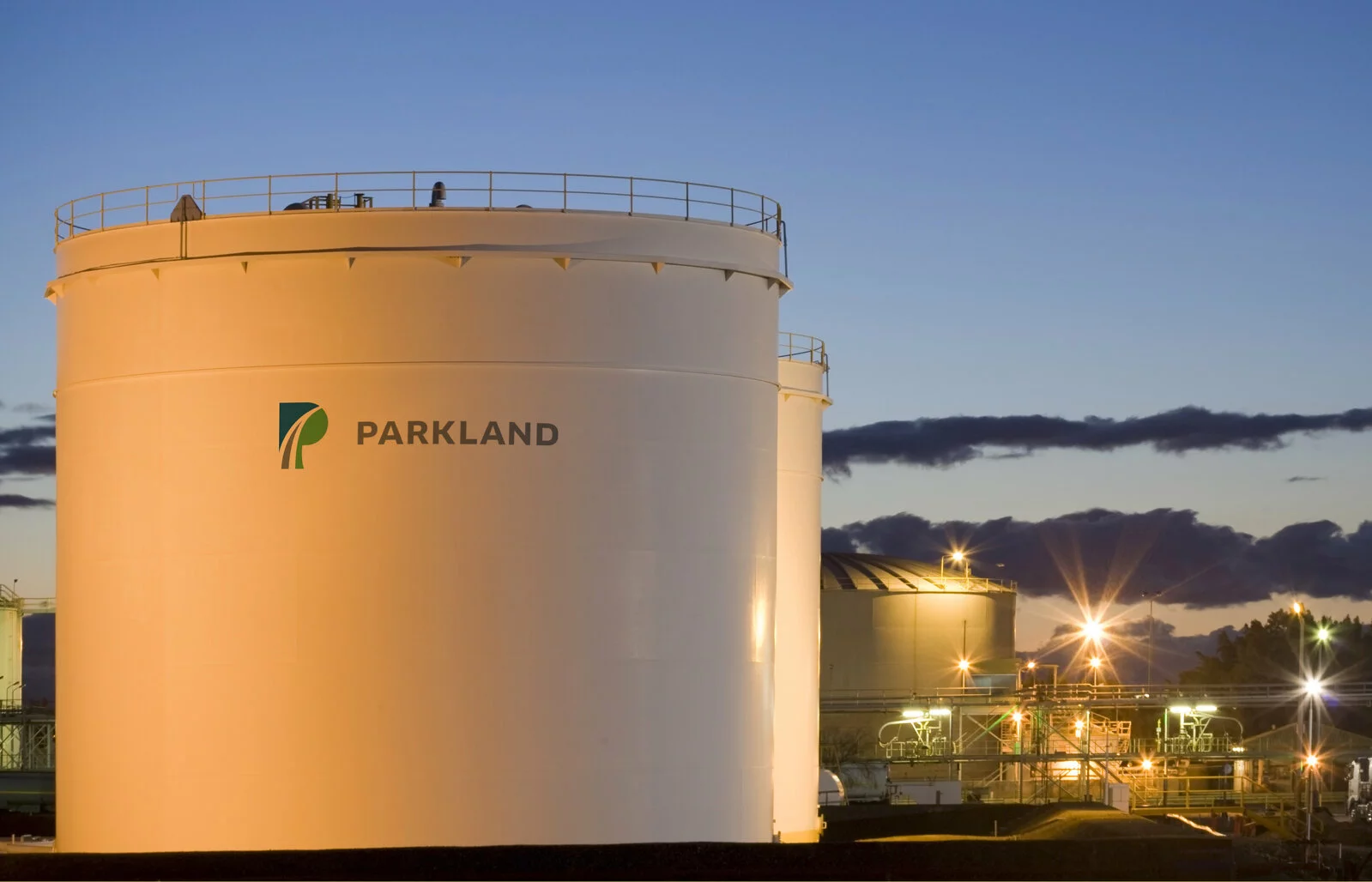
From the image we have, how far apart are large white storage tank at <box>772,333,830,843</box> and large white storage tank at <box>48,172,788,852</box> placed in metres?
9.73

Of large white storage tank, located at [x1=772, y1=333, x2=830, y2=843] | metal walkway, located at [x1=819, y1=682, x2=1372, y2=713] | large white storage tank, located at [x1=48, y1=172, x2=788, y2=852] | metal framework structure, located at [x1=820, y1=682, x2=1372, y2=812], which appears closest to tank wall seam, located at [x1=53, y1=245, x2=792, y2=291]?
large white storage tank, located at [x1=48, y1=172, x2=788, y2=852]

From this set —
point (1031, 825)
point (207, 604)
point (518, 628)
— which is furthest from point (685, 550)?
point (1031, 825)

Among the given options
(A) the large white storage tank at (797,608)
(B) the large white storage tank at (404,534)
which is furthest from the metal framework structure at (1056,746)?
(B) the large white storage tank at (404,534)

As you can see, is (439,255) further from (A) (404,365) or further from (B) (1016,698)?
(B) (1016,698)

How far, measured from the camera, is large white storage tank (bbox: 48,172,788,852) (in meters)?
24.6

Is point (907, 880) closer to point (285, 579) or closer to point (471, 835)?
point (471, 835)

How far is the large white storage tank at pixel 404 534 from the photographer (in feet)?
80.6

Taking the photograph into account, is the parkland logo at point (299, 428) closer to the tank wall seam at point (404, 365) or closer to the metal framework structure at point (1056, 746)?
the tank wall seam at point (404, 365)

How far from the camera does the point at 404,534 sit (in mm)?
24594

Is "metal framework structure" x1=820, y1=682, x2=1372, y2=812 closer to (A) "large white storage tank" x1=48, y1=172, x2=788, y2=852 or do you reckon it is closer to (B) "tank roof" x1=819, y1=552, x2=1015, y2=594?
(B) "tank roof" x1=819, y1=552, x2=1015, y2=594

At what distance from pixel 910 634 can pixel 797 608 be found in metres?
31.2

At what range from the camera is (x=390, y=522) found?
24594 mm

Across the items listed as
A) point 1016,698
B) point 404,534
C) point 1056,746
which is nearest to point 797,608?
point 404,534

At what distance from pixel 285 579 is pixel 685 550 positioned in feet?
19.6
